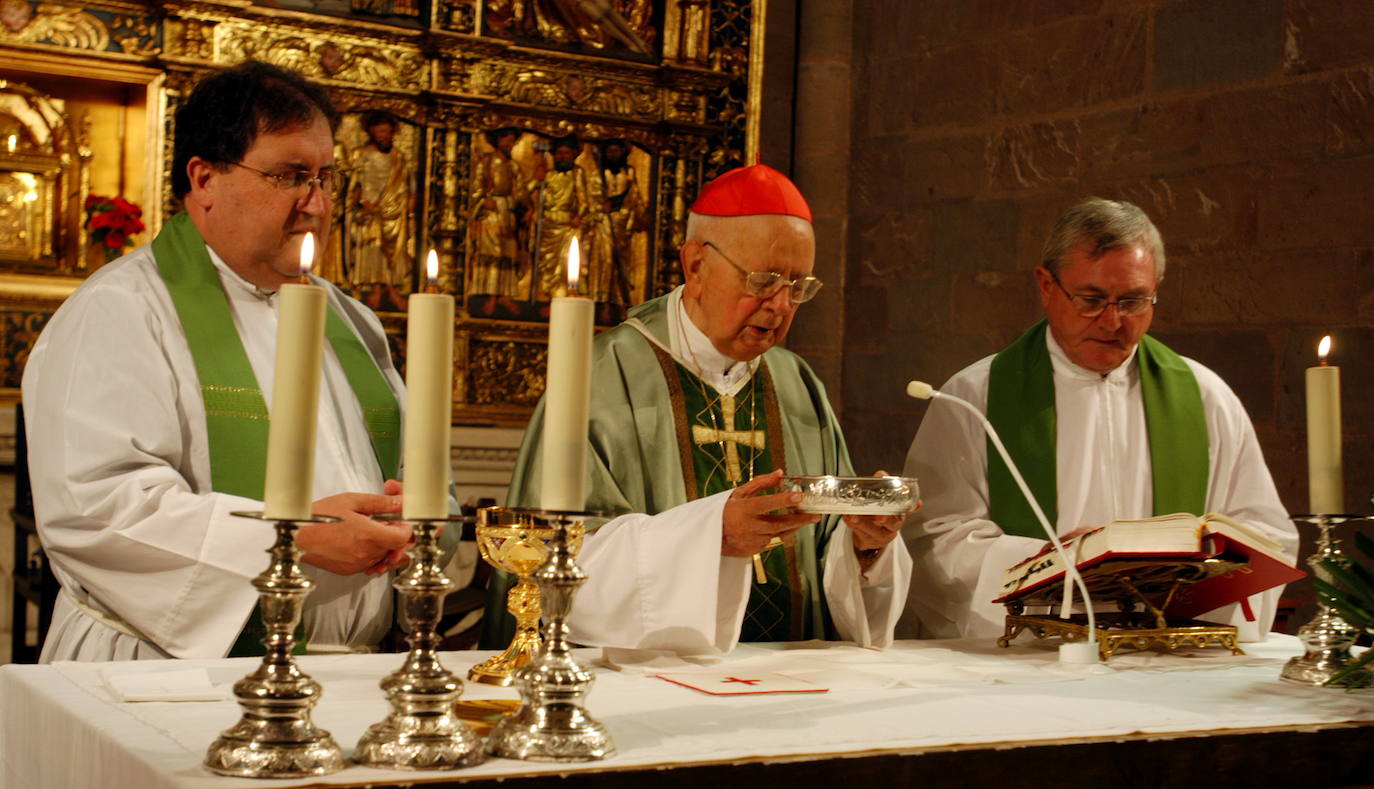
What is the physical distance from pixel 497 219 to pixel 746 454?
4.36 meters

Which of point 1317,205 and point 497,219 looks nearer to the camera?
point 1317,205

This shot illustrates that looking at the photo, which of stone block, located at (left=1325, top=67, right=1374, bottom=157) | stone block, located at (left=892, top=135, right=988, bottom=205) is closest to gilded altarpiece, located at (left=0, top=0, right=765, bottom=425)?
stone block, located at (left=892, top=135, right=988, bottom=205)

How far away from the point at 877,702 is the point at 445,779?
91 cm

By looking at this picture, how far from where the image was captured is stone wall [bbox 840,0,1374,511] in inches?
251

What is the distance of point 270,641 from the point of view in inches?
72.1

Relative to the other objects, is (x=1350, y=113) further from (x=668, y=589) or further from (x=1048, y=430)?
(x=668, y=589)

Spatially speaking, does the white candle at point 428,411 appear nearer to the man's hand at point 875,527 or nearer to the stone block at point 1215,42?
the man's hand at point 875,527

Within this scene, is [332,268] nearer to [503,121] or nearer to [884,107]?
[503,121]

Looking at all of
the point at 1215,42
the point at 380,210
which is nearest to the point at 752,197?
the point at 1215,42

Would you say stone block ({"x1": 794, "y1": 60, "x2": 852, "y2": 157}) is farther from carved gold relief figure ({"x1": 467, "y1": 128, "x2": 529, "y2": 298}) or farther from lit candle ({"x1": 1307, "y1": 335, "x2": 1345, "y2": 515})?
lit candle ({"x1": 1307, "y1": 335, "x2": 1345, "y2": 515})

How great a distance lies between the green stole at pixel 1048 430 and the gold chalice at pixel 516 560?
5.85 feet

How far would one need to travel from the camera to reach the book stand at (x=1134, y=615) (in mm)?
3117

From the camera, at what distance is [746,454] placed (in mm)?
3818

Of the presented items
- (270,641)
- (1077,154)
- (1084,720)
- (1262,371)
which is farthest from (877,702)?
(1077,154)
